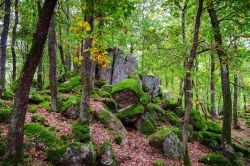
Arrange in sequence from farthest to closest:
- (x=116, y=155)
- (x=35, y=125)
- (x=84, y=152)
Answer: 1. (x=116, y=155)
2. (x=35, y=125)
3. (x=84, y=152)

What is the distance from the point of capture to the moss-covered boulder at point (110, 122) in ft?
37.9

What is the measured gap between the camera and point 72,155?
8000 millimetres

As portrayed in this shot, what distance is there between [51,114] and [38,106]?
1.28 meters

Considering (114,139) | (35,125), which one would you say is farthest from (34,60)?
(114,139)

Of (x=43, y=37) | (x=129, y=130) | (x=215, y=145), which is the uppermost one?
(x=43, y=37)

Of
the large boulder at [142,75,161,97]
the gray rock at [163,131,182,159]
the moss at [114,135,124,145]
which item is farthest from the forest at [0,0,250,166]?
the large boulder at [142,75,161,97]

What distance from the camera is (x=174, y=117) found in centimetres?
1634

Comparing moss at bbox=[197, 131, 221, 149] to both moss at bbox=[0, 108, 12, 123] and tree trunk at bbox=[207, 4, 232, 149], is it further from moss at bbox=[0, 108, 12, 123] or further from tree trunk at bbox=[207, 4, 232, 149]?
moss at bbox=[0, 108, 12, 123]

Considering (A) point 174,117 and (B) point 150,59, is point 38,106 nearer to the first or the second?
(B) point 150,59

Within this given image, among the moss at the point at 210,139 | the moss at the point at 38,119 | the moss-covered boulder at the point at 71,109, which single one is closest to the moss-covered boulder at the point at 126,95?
the moss-covered boulder at the point at 71,109

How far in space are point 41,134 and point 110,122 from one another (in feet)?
13.8

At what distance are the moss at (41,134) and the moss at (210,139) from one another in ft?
32.7

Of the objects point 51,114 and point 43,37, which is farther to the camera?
point 51,114

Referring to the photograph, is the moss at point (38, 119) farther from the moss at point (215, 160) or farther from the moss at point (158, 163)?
the moss at point (215, 160)
